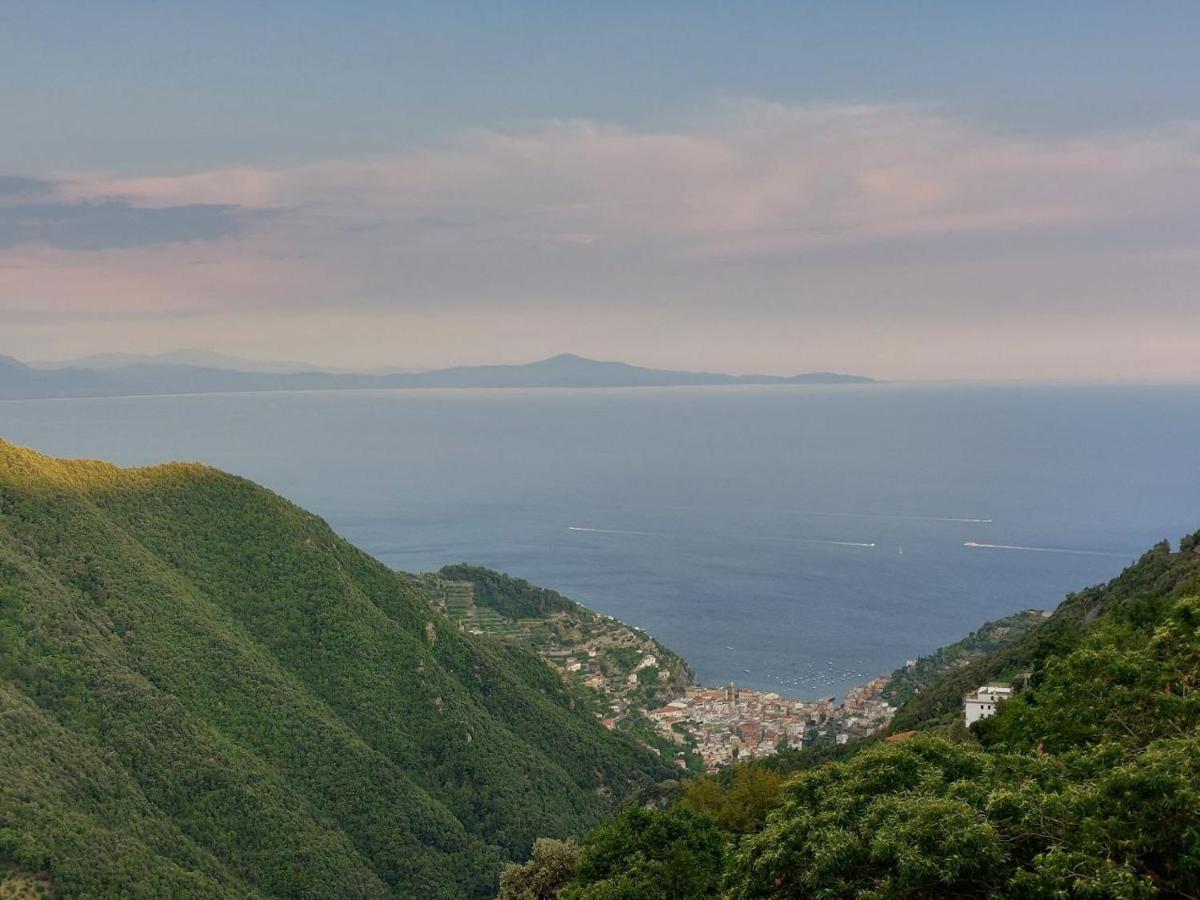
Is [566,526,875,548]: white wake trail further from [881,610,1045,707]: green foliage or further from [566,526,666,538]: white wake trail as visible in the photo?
[881,610,1045,707]: green foliage

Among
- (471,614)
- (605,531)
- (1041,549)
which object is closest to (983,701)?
(471,614)

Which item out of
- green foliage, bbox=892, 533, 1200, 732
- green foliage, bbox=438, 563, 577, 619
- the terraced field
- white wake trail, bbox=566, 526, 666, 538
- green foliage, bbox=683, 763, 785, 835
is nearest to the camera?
green foliage, bbox=683, 763, 785, 835

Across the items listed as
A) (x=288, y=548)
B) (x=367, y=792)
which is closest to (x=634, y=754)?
(x=367, y=792)

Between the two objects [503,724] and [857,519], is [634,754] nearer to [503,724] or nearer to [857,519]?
[503,724]

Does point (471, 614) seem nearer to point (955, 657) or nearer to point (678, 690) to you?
point (678, 690)

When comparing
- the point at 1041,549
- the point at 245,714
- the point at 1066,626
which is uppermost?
the point at 1066,626

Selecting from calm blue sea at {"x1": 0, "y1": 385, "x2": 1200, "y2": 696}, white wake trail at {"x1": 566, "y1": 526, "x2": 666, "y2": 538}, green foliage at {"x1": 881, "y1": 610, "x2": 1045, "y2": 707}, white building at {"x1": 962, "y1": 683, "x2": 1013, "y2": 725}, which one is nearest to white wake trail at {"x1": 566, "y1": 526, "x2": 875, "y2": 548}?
white wake trail at {"x1": 566, "y1": 526, "x2": 666, "y2": 538}
